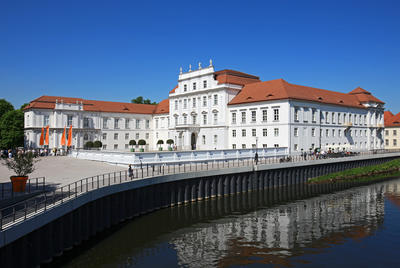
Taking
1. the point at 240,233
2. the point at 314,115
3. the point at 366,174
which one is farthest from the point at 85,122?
the point at 240,233

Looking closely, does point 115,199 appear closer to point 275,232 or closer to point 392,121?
point 275,232

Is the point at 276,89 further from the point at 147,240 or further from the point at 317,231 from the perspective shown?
the point at 147,240

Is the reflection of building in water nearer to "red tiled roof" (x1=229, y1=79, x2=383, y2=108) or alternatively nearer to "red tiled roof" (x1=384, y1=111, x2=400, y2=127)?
"red tiled roof" (x1=229, y1=79, x2=383, y2=108)

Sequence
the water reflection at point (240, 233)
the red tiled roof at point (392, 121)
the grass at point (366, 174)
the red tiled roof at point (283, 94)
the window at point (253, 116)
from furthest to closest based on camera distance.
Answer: the red tiled roof at point (392, 121)
the window at point (253, 116)
the red tiled roof at point (283, 94)
the grass at point (366, 174)
the water reflection at point (240, 233)

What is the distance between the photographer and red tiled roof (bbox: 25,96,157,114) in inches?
2744

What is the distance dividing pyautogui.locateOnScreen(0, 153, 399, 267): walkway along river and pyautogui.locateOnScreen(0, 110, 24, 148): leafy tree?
185ft

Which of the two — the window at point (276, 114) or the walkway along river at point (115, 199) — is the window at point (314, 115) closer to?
the window at point (276, 114)

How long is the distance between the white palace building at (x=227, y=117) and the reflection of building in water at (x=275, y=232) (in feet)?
79.2

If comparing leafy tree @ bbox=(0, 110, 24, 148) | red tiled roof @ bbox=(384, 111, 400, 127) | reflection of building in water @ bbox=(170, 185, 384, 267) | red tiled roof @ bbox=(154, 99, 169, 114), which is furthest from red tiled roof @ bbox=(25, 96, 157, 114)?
red tiled roof @ bbox=(384, 111, 400, 127)

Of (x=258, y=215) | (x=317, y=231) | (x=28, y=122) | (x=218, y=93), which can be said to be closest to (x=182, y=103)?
(x=218, y=93)

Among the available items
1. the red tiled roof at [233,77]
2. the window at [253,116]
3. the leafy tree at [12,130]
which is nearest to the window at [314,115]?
the window at [253,116]

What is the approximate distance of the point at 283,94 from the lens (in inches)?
2101

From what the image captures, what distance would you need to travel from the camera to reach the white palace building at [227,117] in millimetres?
54812

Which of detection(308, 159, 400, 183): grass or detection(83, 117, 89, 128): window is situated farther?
detection(83, 117, 89, 128): window
